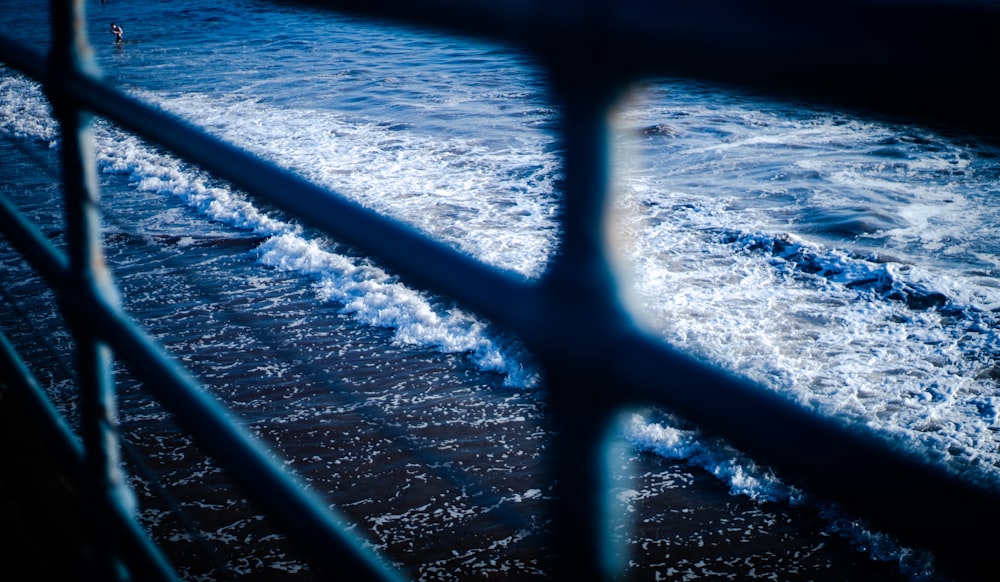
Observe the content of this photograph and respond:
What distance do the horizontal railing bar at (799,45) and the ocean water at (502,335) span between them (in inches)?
0.9

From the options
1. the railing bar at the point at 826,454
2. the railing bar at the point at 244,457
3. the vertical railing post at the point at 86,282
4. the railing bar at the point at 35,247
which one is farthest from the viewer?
the railing bar at the point at 35,247

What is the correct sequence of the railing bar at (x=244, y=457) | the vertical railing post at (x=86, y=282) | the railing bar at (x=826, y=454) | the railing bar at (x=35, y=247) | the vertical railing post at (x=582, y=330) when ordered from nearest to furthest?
1. the railing bar at (x=826, y=454)
2. the vertical railing post at (x=582, y=330)
3. the railing bar at (x=244, y=457)
4. the vertical railing post at (x=86, y=282)
5. the railing bar at (x=35, y=247)

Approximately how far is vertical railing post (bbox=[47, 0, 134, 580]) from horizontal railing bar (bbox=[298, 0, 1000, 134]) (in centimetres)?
86

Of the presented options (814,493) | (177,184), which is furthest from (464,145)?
(814,493)

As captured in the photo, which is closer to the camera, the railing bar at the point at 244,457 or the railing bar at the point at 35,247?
the railing bar at the point at 244,457

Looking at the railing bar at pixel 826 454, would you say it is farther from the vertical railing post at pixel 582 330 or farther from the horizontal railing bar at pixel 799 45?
the horizontal railing bar at pixel 799 45

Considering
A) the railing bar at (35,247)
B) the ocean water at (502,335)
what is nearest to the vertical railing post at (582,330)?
the ocean water at (502,335)

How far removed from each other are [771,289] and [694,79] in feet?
24.6

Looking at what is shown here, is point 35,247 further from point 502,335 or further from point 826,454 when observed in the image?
point 826,454

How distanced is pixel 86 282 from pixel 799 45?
1144mm

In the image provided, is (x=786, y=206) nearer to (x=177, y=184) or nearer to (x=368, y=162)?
(x=368, y=162)

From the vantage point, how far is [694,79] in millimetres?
457

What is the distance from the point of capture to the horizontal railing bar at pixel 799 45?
0.36 metres

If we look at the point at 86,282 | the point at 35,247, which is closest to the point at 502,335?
the point at 86,282
